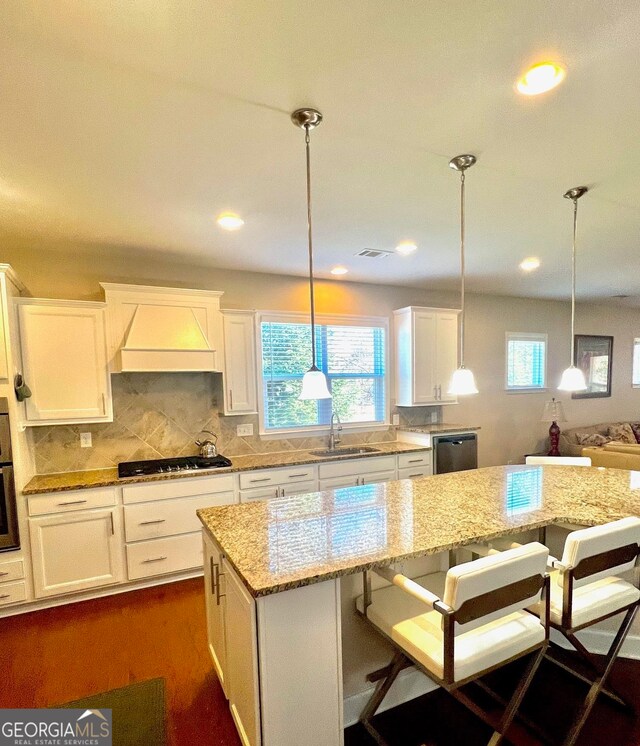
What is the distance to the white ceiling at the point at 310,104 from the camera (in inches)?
45.5

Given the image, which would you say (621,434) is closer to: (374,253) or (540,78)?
(374,253)

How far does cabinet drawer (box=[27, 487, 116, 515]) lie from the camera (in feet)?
8.91

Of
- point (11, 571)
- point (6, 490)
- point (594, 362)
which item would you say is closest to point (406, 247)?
point (6, 490)

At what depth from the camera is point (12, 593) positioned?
8.75ft

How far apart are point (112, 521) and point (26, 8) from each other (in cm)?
289

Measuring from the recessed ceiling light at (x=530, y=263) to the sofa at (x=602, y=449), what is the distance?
2281mm

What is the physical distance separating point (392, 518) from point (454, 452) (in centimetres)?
264

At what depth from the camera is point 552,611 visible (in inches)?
60.9

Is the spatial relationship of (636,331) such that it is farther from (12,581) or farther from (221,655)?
(12,581)

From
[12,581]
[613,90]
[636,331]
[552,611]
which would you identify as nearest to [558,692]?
[552,611]

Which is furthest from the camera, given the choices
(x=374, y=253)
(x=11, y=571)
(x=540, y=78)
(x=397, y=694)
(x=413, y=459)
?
(x=413, y=459)

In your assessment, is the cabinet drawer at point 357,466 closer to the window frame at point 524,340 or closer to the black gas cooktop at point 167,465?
the black gas cooktop at point 167,465

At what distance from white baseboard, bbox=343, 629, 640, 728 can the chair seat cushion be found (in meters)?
0.69

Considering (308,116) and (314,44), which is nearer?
(314,44)
